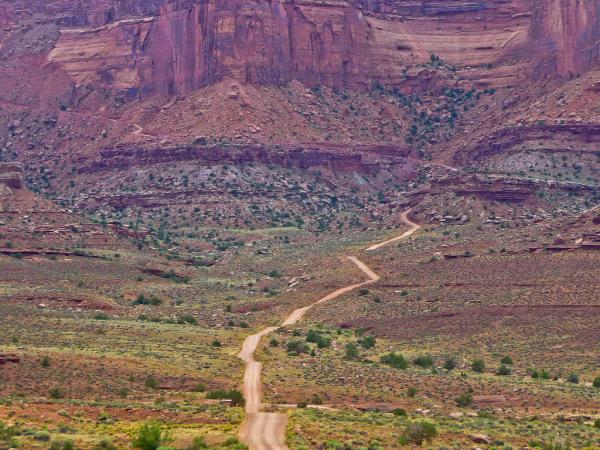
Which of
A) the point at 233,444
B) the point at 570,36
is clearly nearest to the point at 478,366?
the point at 233,444

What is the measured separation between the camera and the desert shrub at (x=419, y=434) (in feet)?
A: 175

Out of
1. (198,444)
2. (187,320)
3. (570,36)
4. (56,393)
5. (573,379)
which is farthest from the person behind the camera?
(570,36)

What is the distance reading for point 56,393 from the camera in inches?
2477

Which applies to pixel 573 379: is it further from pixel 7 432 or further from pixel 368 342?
pixel 7 432

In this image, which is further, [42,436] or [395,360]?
[395,360]

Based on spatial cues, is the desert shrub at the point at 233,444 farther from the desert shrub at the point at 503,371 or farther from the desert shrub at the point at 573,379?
the desert shrub at the point at 503,371

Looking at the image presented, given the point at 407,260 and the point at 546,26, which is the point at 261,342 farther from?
the point at 546,26

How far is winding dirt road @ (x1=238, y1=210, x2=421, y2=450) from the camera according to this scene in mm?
52562

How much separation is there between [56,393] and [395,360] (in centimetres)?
1723

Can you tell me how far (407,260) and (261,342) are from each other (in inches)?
910

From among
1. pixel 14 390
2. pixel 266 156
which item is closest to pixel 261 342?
pixel 14 390

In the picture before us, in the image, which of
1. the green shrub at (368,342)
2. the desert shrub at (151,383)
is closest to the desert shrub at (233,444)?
the desert shrub at (151,383)

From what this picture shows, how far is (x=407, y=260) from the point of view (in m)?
103

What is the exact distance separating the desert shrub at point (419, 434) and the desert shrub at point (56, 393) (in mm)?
14545
